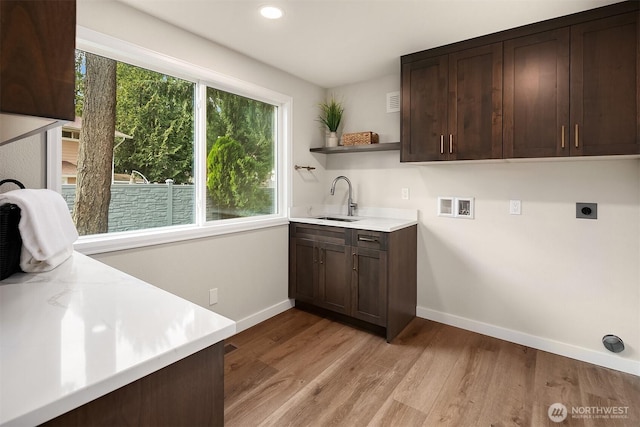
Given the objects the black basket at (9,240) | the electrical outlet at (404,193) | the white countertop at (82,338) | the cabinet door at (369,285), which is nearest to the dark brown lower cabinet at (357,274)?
the cabinet door at (369,285)

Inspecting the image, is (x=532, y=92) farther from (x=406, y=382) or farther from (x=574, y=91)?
(x=406, y=382)

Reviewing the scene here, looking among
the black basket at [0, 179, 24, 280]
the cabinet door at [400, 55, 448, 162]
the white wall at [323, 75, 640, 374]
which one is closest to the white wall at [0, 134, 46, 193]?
the black basket at [0, 179, 24, 280]

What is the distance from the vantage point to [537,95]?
2.17 m

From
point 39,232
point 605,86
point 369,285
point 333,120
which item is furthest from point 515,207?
point 39,232

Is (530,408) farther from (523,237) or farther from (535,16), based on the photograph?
(535,16)

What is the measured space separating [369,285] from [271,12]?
6.89 feet

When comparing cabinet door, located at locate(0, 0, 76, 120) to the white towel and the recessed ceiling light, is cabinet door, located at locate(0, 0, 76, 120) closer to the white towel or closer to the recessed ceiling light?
the white towel

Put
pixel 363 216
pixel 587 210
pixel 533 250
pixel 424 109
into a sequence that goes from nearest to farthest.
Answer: pixel 587 210
pixel 533 250
pixel 424 109
pixel 363 216

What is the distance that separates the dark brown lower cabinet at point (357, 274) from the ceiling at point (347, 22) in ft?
4.82

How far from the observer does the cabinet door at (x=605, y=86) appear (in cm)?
189

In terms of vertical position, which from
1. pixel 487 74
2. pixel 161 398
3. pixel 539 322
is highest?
pixel 487 74

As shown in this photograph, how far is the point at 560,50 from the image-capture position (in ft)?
6.86

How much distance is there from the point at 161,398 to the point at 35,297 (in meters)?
0.57

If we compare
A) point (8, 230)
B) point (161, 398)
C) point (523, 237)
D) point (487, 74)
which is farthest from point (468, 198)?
point (8, 230)
